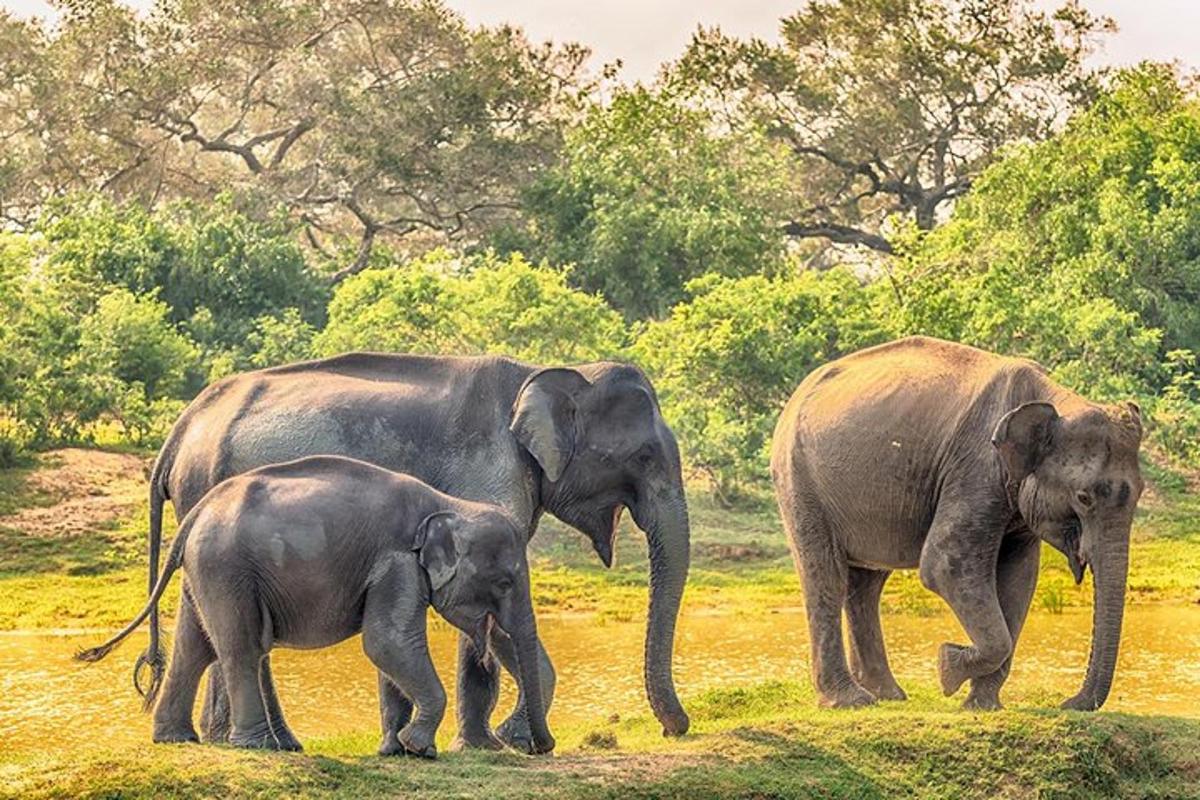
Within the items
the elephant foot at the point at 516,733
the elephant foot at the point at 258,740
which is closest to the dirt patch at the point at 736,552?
the elephant foot at the point at 516,733

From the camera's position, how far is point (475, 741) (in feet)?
30.8

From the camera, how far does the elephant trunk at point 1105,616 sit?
9.58m

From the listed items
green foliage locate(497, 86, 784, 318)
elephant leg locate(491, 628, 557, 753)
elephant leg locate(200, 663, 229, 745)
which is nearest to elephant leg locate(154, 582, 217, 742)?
elephant leg locate(200, 663, 229, 745)

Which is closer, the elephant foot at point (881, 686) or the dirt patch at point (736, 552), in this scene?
the elephant foot at point (881, 686)

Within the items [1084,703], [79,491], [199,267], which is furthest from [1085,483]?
[199,267]

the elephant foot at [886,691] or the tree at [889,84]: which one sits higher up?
the tree at [889,84]

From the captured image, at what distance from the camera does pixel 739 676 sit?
46.7ft

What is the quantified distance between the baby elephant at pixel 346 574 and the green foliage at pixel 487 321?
12394 mm

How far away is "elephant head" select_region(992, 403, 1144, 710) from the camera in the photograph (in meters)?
9.74

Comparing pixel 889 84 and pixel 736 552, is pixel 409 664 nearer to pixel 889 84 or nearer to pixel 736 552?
pixel 736 552

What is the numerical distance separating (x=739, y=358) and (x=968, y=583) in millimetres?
12108

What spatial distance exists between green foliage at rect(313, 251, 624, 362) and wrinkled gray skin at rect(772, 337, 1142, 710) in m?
10.0

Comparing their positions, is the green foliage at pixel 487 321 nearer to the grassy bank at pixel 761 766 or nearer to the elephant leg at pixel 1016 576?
the elephant leg at pixel 1016 576

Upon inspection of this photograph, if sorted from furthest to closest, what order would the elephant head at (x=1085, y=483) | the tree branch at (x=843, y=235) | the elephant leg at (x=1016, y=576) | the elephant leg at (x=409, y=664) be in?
the tree branch at (x=843, y=235)
the elephant leg at (x=1016, y=576)
the elephant head at (x=1085, y=483)
the elephant leg at (x=409, y=664)
